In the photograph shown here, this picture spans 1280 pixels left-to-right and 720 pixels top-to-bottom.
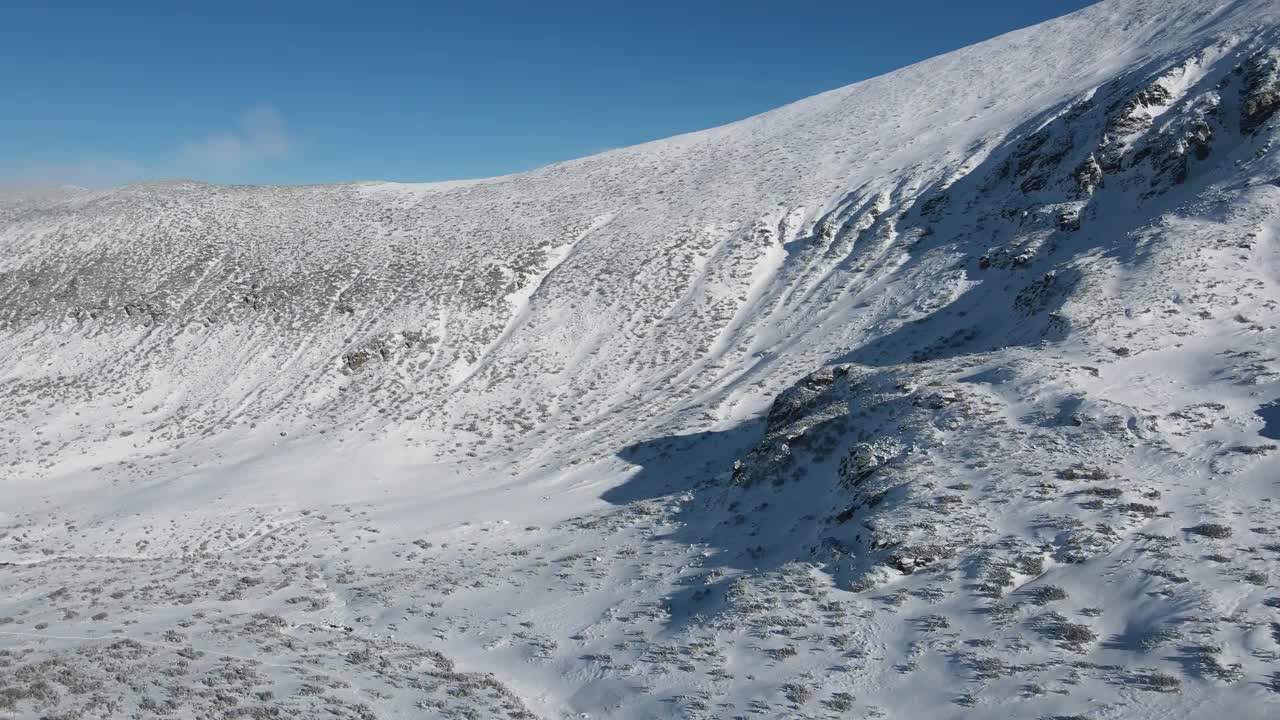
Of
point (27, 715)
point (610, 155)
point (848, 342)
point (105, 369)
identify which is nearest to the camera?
point (27, 715)

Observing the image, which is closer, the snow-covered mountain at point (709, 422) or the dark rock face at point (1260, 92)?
the snow-covered mountain at point (709, 422)

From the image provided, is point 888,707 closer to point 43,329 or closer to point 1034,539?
point 1034,539

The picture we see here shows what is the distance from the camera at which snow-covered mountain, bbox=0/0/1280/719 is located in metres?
12.2

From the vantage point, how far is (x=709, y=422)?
29141mm

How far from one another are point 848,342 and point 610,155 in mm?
38738

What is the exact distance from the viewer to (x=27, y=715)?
10281 mm

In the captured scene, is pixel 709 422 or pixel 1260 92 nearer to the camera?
pixel 709 422

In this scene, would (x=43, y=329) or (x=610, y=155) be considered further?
(x=610, y=155)

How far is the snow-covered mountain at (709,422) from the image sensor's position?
12.2 metres

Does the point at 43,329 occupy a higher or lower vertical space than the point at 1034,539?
higher

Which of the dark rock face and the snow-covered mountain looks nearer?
the snow-covered mountain

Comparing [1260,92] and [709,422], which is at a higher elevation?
[1260,92]

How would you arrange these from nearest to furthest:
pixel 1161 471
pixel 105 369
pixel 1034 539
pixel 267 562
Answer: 1. pixel 1034 539
2. pixel 1161 471
3. pixel 267 562
4. pixel 105 369

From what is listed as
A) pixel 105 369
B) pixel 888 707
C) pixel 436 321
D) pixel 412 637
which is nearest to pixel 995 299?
pixel 888 707
